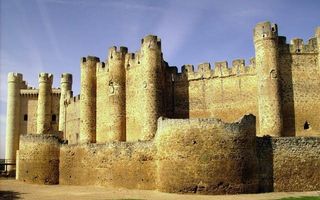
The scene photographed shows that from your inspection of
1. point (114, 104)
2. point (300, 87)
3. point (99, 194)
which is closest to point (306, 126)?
point (300, 87)

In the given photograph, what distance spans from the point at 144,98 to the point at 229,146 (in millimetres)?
12072

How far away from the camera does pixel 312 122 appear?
107 ft

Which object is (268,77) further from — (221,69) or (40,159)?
(40,159)

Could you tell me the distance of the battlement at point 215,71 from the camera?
3516cm

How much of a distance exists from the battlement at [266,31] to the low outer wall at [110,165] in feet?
39.6

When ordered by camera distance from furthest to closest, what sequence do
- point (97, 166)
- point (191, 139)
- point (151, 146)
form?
point (97, 166) < point (151, 146) < point (191, 139)

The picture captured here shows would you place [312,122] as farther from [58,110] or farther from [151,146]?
[58,110]

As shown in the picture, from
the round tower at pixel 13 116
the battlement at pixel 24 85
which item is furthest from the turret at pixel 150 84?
the battlement at pixel 24 85

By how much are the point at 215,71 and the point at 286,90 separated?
6.11 metres

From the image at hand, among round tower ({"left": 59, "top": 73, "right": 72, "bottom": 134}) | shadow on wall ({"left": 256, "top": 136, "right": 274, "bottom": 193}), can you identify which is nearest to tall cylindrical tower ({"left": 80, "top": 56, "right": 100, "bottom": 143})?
round tower ({"left": 59, "top": 73, "right": 72, "bottom": 134})

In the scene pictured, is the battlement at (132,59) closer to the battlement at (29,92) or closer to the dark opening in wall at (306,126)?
the dark opening in wall at (306,126)

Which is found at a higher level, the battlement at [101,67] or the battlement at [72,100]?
the battlement at [101,67]

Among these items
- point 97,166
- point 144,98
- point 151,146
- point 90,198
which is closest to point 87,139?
point 144,98

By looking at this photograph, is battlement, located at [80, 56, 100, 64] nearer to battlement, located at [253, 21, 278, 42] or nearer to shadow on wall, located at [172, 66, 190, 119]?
shadow on wall, located at [172, 66, 190, 119]
